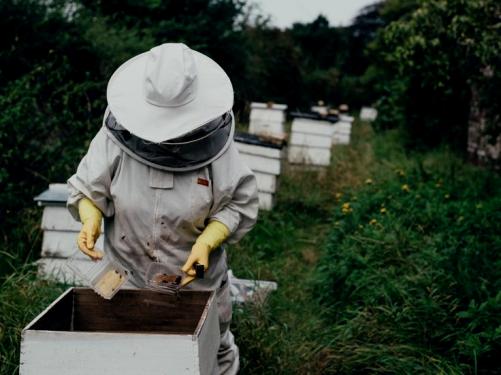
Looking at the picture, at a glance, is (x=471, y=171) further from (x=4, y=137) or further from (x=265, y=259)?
(x=4, y=137)

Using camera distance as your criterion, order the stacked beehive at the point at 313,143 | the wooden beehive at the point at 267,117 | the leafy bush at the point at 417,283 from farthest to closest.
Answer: the wooden beehive at the point at 267,117
the stacked beehive at the point at 313,143
the leafy bush at the point at 417,283

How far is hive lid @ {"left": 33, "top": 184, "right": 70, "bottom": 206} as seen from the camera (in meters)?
3.95

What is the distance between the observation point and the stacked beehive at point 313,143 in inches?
338

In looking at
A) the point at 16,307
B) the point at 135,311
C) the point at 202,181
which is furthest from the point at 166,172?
the point at 16,307

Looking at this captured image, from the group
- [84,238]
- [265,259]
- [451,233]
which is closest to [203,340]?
[84,238]

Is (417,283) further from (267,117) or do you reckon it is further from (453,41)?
(267,117)

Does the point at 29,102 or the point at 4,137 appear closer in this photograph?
the point at 4,137

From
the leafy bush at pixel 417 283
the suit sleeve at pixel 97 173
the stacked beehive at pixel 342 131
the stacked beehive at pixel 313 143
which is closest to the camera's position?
the suit sleeve at pixel 97 173

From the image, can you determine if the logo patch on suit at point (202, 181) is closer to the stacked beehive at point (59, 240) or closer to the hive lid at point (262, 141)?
the stacked beehive at point (59, 240)

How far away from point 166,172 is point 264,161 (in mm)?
4227

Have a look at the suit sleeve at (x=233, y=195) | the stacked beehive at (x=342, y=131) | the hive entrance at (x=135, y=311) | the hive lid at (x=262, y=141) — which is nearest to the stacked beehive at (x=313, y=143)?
the hive lid at (x=262, y=141)

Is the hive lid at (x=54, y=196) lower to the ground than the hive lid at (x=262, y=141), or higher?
lower

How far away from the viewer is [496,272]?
11.8 feet

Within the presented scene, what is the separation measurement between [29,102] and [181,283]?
3.59 m
